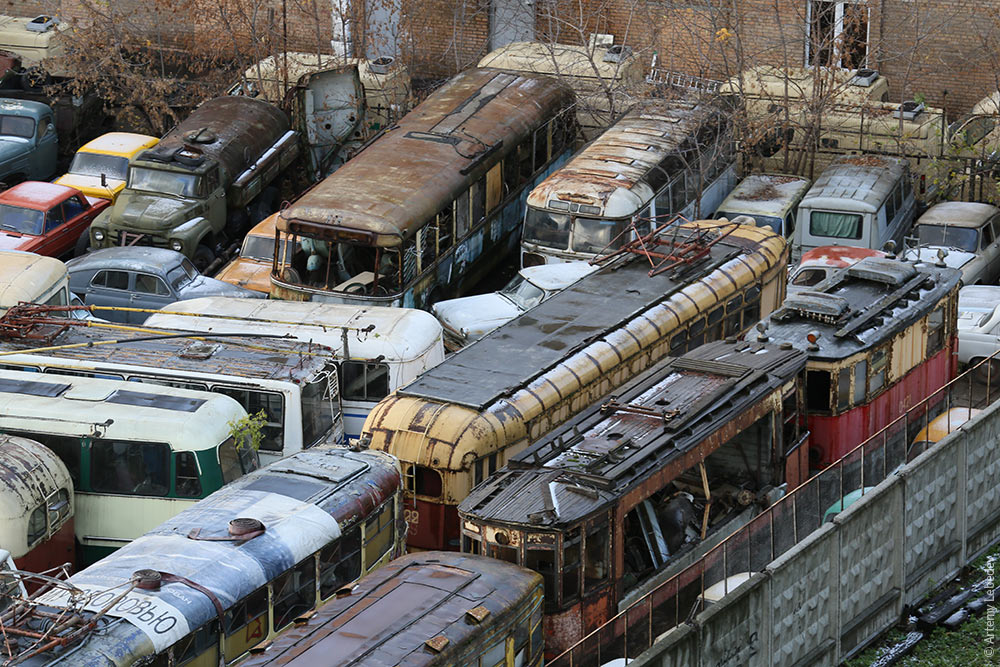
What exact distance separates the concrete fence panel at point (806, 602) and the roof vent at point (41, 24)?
2301 cm

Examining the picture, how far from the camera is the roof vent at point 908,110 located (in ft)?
91.9

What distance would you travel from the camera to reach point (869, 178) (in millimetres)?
26344

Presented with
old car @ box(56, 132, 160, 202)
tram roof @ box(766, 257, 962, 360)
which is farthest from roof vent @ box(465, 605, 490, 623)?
old car @ box(56, 132, 160, 202)

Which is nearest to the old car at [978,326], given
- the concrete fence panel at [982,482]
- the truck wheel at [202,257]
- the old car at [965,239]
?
the old car at [965,239]

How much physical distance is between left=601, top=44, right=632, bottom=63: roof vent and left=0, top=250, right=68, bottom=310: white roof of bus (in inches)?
456

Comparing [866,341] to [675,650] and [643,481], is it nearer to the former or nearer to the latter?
[643,481]

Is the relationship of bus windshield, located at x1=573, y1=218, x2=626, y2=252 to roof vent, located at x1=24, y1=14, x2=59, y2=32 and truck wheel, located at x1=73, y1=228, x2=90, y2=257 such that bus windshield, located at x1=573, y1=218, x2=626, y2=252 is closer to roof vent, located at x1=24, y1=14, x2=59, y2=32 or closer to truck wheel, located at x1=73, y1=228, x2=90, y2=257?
truck wheel, located at x1=73, y1=228, x2=90, y2=257

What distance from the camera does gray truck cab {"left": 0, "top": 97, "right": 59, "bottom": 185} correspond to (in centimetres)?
2953

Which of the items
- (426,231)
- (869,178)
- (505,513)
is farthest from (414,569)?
(869,178)

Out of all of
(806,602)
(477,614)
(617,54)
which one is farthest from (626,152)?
(477,614)

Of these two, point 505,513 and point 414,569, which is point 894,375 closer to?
point 505,513

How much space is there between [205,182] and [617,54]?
828 centimetres

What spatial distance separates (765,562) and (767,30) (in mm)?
18153

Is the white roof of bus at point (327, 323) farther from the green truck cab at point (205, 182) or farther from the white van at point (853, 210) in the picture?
the white van at point (853, 210)
